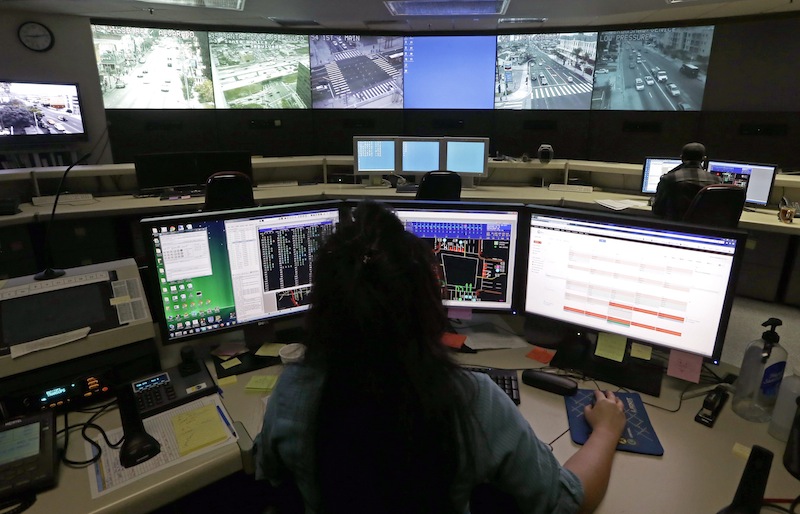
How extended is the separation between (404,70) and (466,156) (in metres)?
2.64

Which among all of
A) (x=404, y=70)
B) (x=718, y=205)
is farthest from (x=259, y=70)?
(x=718, y=205)

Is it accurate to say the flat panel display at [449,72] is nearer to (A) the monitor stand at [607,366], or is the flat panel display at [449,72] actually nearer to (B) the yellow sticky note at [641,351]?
(A) the monitor stand at [607,366]

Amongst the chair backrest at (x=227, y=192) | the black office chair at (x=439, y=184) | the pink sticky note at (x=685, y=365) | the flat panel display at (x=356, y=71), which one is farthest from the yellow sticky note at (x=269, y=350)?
the flat panel display at (x=356, y=71)

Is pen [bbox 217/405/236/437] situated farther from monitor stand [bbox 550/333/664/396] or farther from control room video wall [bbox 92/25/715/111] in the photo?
control room video wall [bbox 92/25/715/111]

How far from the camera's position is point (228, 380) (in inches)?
49.4

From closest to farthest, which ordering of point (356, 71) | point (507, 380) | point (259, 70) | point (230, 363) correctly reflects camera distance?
point (507, 380) < point (230, 363) < point (259, 70) < point (356, 71)

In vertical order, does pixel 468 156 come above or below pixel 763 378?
above

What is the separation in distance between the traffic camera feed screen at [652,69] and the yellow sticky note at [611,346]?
18.1ft

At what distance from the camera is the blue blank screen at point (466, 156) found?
4449mm

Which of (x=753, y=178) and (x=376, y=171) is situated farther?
(x=376, y=171)

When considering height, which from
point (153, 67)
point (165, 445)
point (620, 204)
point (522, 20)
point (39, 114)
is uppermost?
point (522, 20)

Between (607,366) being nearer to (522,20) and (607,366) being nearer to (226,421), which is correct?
(226,421)

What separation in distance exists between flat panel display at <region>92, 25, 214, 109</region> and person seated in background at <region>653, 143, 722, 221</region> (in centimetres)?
519

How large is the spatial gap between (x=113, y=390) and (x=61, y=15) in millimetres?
5483
